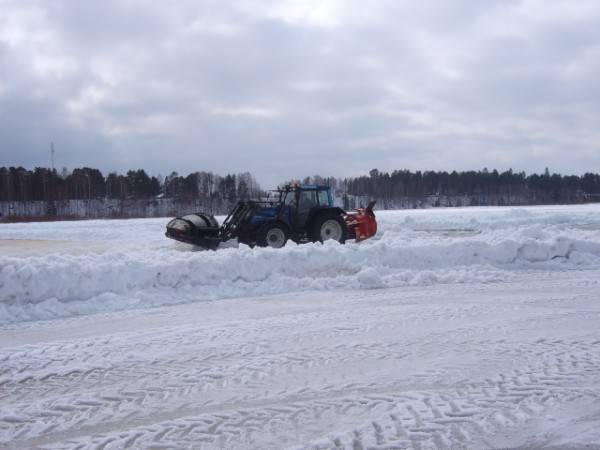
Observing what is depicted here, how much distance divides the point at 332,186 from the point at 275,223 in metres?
85.8

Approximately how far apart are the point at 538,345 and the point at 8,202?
3347 inches

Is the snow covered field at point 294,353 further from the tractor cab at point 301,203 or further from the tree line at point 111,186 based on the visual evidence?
the tree line at point 111,186

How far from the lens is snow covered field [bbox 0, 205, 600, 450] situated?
4.06m

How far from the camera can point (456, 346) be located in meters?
6.15

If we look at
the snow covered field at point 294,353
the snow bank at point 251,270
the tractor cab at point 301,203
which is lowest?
the snow covered field at point 294,353

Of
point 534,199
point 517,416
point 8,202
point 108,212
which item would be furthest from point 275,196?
point 534,199

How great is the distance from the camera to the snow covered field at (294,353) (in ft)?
13.3

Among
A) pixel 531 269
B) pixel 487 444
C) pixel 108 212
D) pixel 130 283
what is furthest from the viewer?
pixel 108 212

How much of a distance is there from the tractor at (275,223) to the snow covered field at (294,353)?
464cm

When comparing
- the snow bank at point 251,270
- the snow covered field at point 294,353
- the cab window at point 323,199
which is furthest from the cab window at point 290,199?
the snow covered field at point 294,353

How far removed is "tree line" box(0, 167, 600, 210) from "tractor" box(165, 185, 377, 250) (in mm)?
53458

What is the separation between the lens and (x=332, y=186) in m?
102

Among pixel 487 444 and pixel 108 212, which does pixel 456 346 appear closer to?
pixel 487 444

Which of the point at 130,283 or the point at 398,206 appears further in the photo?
the point at 398,206
